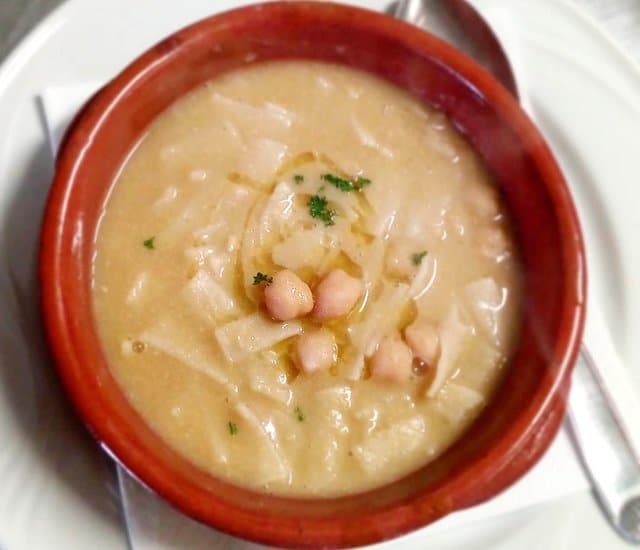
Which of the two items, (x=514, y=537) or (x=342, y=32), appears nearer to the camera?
(x=514, y=537)

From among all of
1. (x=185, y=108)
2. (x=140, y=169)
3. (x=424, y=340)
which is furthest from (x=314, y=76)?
(x=424, y=340)

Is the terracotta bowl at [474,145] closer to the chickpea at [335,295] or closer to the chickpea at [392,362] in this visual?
the chickpea at [392,362]

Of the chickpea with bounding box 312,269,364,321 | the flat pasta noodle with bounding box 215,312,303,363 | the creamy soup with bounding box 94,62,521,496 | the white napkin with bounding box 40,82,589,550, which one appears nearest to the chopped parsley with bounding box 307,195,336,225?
the creamy soup with bounding box 94,62,521,496

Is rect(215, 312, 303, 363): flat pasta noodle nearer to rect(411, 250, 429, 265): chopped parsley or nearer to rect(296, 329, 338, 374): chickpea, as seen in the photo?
rect(296, 329, 338, 374): chickpea

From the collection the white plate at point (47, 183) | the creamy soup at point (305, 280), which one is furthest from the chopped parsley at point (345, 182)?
the white plate at point (47, 183)

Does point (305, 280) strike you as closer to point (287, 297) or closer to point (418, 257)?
point (287, 297)

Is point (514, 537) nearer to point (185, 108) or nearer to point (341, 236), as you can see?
point (341, 236)

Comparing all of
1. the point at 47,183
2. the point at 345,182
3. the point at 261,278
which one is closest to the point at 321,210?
the point at 345,182

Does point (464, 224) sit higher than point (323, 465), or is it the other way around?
point (464, 224)
